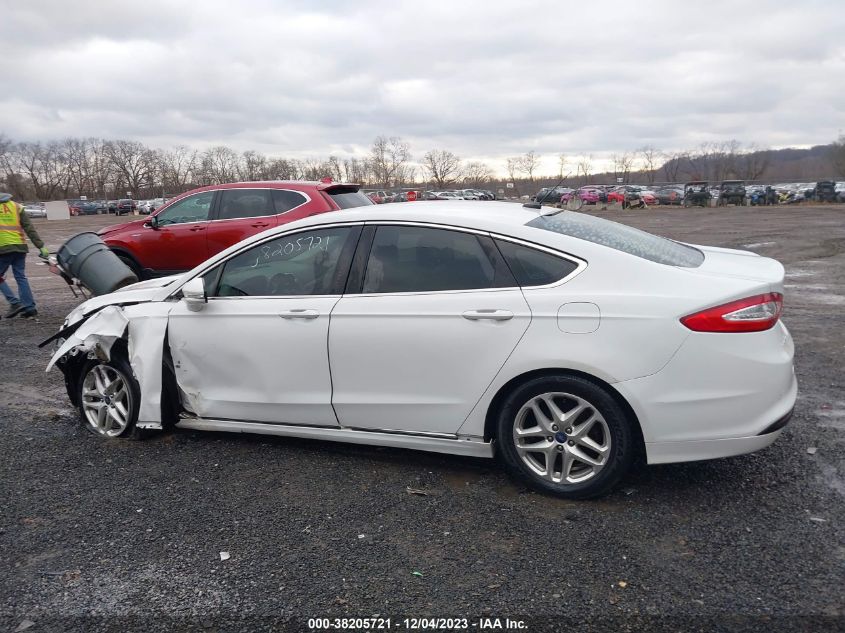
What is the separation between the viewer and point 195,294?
13.5 ft

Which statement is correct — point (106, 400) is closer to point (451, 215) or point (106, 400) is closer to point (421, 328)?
point (421, 328)

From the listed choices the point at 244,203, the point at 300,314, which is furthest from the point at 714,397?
the point at 244,203

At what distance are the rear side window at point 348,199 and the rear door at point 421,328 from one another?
17.9ft

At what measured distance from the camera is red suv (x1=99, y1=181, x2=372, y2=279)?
9.19 meters

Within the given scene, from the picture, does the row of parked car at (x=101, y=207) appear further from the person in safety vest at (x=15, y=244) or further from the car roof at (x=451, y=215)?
the car roof at (x=451, y=215)

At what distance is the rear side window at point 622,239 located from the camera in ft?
Result: 11.9

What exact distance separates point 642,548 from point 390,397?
155cm

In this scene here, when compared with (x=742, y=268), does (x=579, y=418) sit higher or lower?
lower

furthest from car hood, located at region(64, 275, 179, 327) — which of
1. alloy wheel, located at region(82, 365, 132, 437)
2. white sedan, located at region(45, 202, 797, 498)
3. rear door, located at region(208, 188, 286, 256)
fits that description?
rear door, located at region(208, 188, 286, 256)

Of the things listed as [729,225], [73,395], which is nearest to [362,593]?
[73,395]

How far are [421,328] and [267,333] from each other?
1020mm

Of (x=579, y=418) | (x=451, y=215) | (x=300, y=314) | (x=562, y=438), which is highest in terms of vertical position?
(x=451, y=215)

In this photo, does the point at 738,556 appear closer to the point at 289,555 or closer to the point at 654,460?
the point at 654,460

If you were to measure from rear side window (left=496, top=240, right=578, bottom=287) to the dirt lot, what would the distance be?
1.19m
